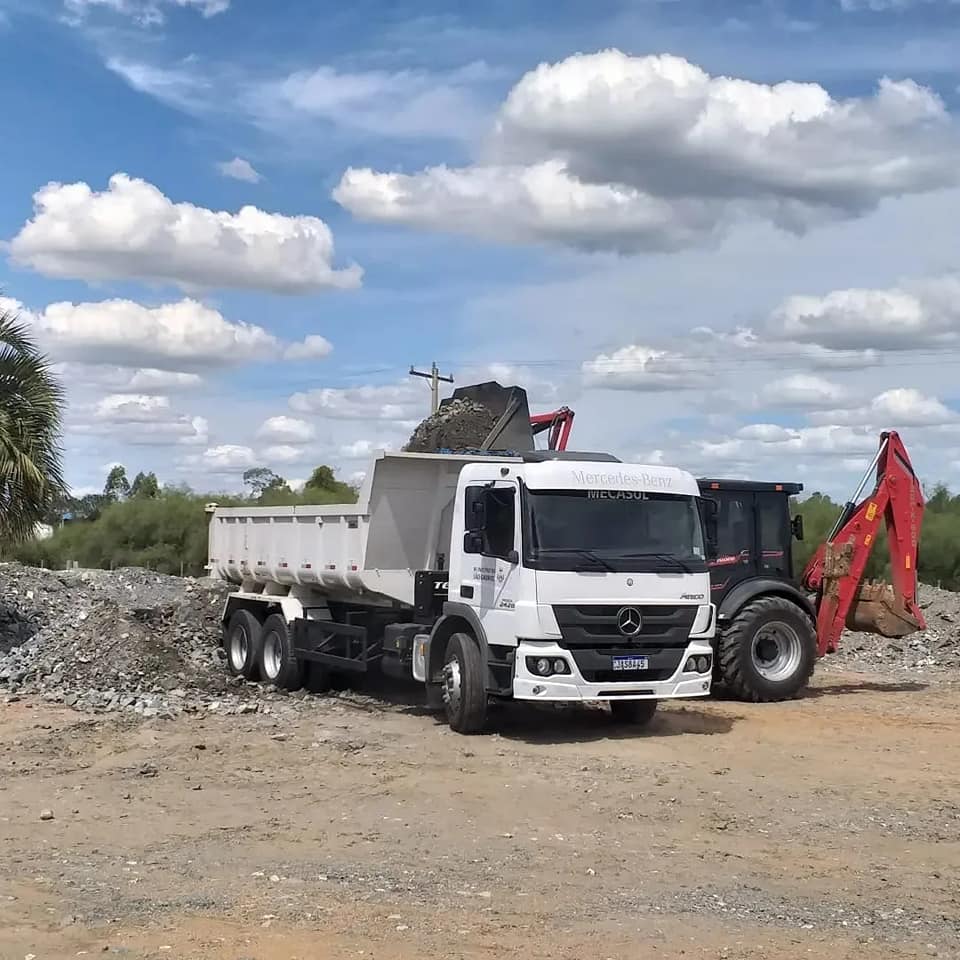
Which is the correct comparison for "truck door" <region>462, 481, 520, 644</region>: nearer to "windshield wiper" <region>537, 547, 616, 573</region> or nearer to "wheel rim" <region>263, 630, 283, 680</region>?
"windshield wiper" <region>537, 547, 616, 573</region>

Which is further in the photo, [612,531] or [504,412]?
[504,412]

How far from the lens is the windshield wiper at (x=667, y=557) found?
40.4 feet

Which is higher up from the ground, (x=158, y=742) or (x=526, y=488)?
(x=526, y=488)

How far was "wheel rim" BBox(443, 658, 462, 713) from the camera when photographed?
41.8 feet

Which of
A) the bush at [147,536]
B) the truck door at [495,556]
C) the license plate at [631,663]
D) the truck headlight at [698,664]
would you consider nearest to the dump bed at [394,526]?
the truck door at [495,556]

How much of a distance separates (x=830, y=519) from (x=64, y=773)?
25315 millimetres

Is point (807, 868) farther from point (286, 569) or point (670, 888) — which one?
point (286, 569)

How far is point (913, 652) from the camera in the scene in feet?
74.1

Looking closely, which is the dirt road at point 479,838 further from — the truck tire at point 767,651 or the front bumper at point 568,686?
the truck tire at point 767,651

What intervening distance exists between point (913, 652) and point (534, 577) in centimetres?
1323

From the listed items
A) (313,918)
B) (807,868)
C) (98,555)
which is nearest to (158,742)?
(313,918)

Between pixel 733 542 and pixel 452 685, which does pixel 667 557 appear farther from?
pixel 733 542

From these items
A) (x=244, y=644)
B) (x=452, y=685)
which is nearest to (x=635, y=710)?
(x=452, y=685)

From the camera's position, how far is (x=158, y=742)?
12.5 m
